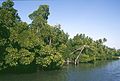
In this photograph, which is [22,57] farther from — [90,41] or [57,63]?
[90,41]

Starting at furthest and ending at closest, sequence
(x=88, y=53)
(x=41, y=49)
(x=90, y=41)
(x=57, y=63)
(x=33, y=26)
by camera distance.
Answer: (x=90, y=41), (x=88, y=53), (x=33, y=26), (x=57, y=63), (x=41, y=49)

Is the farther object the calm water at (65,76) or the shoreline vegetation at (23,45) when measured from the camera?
the shoreline vegetation at (23,45)

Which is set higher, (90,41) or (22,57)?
(90,41)

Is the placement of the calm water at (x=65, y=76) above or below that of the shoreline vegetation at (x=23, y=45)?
below

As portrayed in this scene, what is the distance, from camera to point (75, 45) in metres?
80.9

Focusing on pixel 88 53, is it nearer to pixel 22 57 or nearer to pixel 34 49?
pixel 34 49

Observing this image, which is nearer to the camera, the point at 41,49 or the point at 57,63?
the point at 41,49

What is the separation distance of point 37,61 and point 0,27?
433 inches

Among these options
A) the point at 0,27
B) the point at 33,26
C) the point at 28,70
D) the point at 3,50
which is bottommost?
the point at 28,70

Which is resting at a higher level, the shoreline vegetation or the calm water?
the shoreline vegetation

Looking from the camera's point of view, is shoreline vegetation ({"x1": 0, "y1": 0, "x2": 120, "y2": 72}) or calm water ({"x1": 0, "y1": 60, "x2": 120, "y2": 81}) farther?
shoreline vegetation ({"x1": 0, "y1": 0, "x2": 120, "y2": 72})

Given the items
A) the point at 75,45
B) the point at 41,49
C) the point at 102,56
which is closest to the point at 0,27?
the point at 41,49

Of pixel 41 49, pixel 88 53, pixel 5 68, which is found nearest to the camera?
pixel 5 68

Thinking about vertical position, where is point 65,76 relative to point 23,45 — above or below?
below
